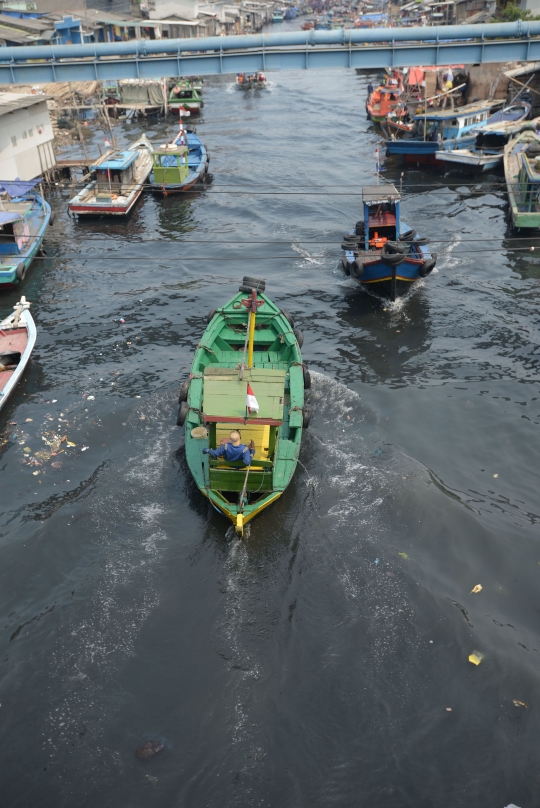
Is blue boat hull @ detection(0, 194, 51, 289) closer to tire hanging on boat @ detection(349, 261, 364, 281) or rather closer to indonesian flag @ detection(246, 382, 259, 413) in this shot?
tire hanging on boat @ detection(349, 261, 364, 281)

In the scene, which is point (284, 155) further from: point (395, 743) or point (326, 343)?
point (395, 743)

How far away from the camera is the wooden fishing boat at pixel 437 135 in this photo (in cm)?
4291

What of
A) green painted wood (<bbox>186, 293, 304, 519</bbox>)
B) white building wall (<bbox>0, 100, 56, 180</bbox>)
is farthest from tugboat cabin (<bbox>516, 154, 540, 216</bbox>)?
white building wall (<bbox>0, 100, 56, 180</bbox>)

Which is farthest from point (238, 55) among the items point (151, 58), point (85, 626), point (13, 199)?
point (85, 626)

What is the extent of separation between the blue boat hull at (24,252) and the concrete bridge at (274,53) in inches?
218

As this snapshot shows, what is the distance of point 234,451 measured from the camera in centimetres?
1383

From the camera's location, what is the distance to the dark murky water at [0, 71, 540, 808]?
1044 centimetres

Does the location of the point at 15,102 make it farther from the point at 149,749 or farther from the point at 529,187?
the point at 149,749

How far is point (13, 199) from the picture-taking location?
32.7m

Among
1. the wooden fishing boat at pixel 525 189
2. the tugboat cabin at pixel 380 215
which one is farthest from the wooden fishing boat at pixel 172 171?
the wooden fishing boat at pixel 525 189

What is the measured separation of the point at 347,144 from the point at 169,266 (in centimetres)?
2645

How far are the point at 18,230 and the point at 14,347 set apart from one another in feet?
29.8

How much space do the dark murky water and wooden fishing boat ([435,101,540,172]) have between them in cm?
1776

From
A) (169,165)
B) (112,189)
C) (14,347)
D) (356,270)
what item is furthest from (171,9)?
(14,347)
